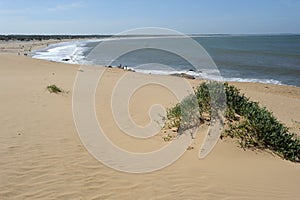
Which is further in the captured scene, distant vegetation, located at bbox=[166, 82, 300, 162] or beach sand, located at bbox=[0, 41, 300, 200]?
distant vegetation, located at bbox=[166, 82, 300, 162]

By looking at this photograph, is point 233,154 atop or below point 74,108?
below

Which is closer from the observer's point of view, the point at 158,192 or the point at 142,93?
the point at 158,192

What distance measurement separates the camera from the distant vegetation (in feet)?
21.1

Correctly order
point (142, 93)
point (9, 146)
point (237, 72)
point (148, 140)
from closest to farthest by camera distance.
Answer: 1. point (9, 146)
2. point (148, 140)
3. point (142, 93)
4. point (237, 72)

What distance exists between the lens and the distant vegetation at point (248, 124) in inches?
253

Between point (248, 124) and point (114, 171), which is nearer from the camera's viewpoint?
point (114, 171)

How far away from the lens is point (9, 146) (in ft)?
20.1

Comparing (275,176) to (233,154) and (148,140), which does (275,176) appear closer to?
(233,154)

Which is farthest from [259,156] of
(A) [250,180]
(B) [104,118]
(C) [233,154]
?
(B) [104,118]

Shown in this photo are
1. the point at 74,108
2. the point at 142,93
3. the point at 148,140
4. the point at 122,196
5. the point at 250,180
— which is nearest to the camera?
the point at 122,196

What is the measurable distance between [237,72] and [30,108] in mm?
21127

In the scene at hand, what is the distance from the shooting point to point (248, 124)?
267 inches

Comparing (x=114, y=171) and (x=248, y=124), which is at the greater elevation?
(x=248, y=124)

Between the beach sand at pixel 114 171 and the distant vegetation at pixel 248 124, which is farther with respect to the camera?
the distant vegetation at pixel 248 124
